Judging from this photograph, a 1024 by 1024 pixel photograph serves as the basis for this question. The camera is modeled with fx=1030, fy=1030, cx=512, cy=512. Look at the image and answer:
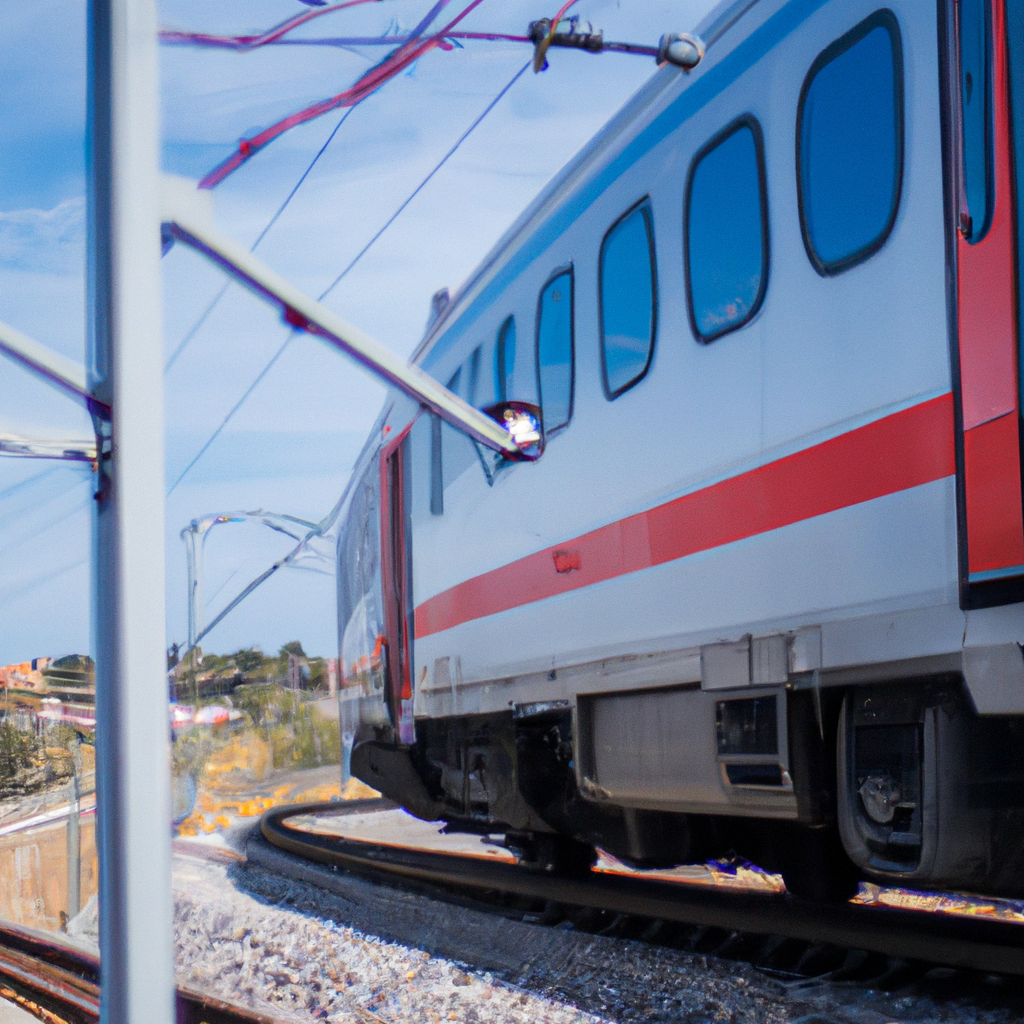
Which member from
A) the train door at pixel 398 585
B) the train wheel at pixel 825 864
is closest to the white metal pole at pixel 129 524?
the train wheel at pixel 825 864

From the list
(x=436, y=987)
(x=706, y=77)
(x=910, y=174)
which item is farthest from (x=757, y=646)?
(x=706, y=77)

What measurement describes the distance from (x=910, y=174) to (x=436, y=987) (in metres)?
3.09

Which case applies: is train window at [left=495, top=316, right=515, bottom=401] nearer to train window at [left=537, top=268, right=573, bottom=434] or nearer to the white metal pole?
train window at [left=537, top=268, right=573, bottom=434]

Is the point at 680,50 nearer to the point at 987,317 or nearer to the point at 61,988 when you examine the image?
the point at 987,317

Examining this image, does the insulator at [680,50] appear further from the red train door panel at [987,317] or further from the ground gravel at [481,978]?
the ground gravel at [481,978]

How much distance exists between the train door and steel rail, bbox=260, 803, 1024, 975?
102 cm

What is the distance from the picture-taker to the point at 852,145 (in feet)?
9.78

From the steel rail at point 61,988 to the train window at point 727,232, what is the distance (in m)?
2.66

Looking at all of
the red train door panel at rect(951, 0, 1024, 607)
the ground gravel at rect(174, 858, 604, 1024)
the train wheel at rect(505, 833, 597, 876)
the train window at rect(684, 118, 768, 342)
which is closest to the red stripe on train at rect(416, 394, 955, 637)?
the red train door panel at rect(951, 0, 1024, 607)

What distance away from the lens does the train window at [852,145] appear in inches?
112

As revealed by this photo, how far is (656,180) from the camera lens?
3.86 m

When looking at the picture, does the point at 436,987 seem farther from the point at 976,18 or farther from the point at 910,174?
the point at 976,18

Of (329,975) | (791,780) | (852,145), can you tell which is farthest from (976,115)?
(329,975)

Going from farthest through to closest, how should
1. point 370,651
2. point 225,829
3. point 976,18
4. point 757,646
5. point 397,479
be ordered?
point 225,829 → point 370,651 → point 397,479 → point 757,646 → point 976,18
